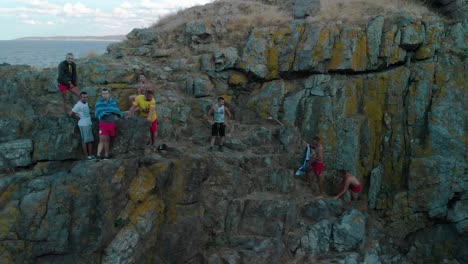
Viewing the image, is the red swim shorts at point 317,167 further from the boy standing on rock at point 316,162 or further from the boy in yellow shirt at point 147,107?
the boy in yellow shirt at point 147,107

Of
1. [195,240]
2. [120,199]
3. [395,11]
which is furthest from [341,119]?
[120,199]

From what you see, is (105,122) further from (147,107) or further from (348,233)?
(348,233)

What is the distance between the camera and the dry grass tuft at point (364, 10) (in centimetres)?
1709

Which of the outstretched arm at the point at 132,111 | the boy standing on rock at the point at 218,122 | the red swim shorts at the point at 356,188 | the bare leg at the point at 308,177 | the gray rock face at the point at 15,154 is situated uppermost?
the outstretched arm at the point at 132,111

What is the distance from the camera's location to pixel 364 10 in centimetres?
1778

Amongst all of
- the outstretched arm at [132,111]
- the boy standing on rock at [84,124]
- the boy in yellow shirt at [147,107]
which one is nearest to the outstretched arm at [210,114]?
the boy in yellow shirt at [147,107]

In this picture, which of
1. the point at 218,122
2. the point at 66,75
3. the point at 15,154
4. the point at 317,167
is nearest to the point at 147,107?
the point at 218,122

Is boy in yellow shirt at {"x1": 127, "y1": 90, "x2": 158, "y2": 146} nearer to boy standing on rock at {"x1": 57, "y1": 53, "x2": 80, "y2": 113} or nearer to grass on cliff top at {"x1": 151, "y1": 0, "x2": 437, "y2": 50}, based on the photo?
boy standing on rock at {"x1": 57, "y1": 53, "x2": 80, "y2": 113}

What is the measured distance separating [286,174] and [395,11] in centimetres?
851

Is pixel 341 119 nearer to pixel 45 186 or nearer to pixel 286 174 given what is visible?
pixel 286 174

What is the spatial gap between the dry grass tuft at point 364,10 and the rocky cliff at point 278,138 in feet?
1.81

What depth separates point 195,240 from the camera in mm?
12297

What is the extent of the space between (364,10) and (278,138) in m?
7.01

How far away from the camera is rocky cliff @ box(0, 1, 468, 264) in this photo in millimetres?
11953
